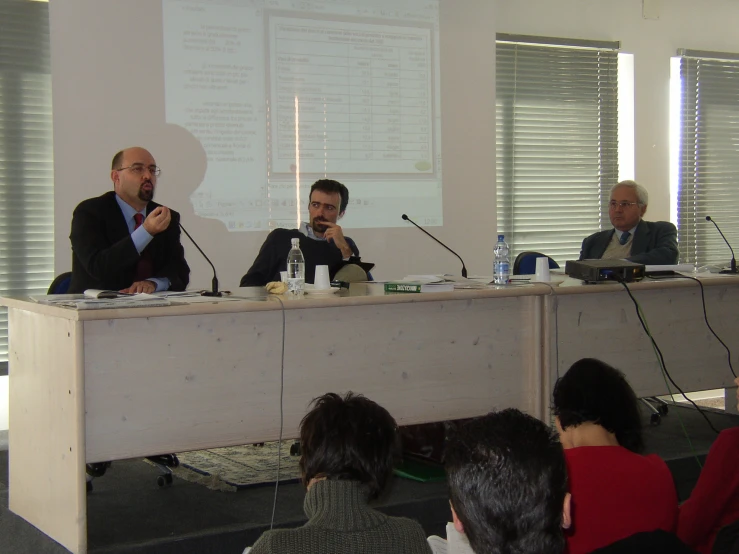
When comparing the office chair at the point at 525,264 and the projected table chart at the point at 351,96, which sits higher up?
the projected table chart at the point at 351,96

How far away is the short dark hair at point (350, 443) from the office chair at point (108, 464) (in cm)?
163

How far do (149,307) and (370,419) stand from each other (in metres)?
0.93

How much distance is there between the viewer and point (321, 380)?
2.42 meters

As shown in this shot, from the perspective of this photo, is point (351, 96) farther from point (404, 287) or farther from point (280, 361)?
point (280, 361)

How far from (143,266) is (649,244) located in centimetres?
250

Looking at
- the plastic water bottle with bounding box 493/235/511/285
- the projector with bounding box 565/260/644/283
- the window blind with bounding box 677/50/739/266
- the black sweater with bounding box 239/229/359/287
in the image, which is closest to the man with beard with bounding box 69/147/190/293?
the black sweater with bounding box 239/229/359/287

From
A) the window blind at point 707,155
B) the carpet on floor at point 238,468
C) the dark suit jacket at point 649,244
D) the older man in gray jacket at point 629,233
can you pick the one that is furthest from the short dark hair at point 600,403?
the window blind at point 707,155

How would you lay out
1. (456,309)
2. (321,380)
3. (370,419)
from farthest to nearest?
1. (456,309)
2. (321,380)
3. (370,419)

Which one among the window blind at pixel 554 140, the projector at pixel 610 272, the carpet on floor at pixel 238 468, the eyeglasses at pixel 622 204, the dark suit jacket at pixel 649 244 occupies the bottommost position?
the carpet on floor at pixel 238 468

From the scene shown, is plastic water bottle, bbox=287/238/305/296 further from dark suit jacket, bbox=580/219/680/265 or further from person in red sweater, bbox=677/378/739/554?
dark suit jacket, bbox=580/219/680/265

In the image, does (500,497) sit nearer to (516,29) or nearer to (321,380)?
(321,380)

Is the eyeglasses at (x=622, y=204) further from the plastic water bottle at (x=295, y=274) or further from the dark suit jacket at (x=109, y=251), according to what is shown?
the dark suit jacket at (x=109, y=251)

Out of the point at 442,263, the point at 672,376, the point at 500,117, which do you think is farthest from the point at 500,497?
the point at 500,117

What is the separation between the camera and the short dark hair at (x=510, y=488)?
914 mm
